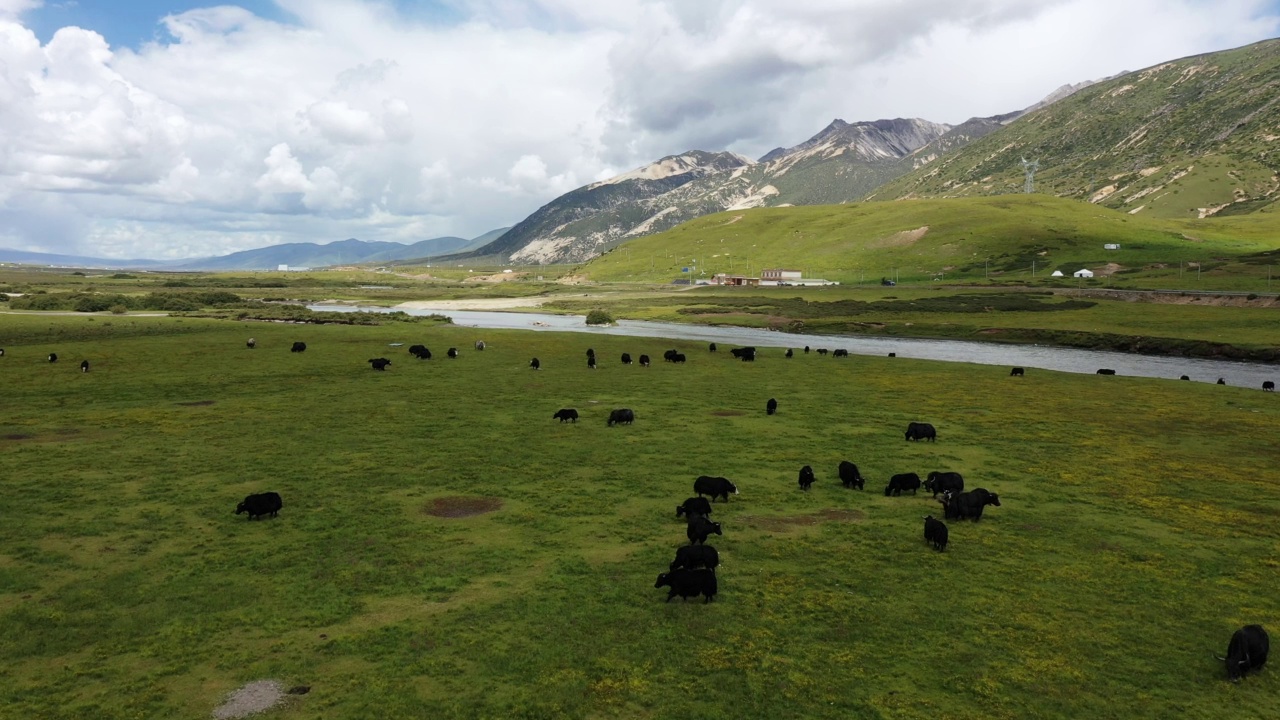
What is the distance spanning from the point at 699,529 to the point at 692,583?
2880mm

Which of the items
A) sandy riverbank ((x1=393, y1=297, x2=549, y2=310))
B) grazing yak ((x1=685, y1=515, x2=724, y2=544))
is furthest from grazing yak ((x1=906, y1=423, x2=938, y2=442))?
sandy riverbank ((x1=393, y1=297, x2=549, y2=310))

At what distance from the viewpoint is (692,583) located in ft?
50.5

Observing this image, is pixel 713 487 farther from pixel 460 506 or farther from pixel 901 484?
pixel 460 506

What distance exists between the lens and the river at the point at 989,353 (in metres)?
58.5

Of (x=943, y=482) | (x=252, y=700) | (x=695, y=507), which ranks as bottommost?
(x=252, y=700)

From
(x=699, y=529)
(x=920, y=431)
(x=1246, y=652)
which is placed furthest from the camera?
(x=920, y=431)

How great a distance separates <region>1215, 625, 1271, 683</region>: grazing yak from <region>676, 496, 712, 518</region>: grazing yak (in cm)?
1179

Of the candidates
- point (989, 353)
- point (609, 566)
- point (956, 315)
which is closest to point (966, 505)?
point (609, 566)

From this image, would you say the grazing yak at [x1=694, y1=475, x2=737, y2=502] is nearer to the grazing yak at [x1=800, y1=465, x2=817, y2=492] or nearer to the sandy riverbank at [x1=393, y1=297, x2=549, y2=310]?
the grazing yak at [x1=800, y1=465, x2=817, y2=492]

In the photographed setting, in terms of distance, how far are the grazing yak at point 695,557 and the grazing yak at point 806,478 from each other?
7728 mm

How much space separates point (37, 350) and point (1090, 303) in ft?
428

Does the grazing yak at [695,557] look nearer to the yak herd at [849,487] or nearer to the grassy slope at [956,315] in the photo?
the yak herd at [849,487]

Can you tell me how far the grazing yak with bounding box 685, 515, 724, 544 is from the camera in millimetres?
18234

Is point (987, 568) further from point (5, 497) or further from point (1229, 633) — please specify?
point (5, 497)
